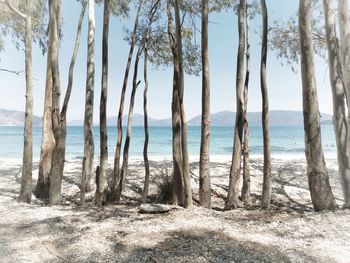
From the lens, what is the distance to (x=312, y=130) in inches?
179

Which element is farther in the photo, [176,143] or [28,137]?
[28,137]

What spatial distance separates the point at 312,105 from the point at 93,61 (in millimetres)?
4333

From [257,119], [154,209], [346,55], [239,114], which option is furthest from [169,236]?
[257,119]

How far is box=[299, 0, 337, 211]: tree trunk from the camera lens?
4508 millimetres

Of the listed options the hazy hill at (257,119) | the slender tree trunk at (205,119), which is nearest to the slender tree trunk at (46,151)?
the slender tree trunk at (205,119)

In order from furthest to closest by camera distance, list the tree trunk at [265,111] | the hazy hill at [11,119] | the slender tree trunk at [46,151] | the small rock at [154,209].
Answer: the hazy hill at [11,119], the slender tree trunk at [46,151], the tree trunk at [265,111], the small rock at [154,209]

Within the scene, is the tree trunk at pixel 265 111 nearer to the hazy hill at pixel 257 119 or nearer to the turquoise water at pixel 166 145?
the turquoise water at pixel 166 145

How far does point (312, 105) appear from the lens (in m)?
4.55

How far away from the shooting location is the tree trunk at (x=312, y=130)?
4.51 metres

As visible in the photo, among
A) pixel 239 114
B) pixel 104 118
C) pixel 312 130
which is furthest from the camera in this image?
pixel 104 118

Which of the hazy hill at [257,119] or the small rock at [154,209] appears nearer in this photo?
the small rock at [154,209]

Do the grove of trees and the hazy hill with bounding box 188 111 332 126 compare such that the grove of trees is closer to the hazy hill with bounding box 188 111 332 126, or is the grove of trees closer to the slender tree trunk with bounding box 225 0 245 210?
the slender tree trunk with bounding box 225 0 245 210

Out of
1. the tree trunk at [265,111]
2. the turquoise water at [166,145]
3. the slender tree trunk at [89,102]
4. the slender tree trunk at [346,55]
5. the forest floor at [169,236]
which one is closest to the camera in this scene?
the forest floor at [169,236]

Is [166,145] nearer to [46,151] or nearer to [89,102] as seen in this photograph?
[46,151]
